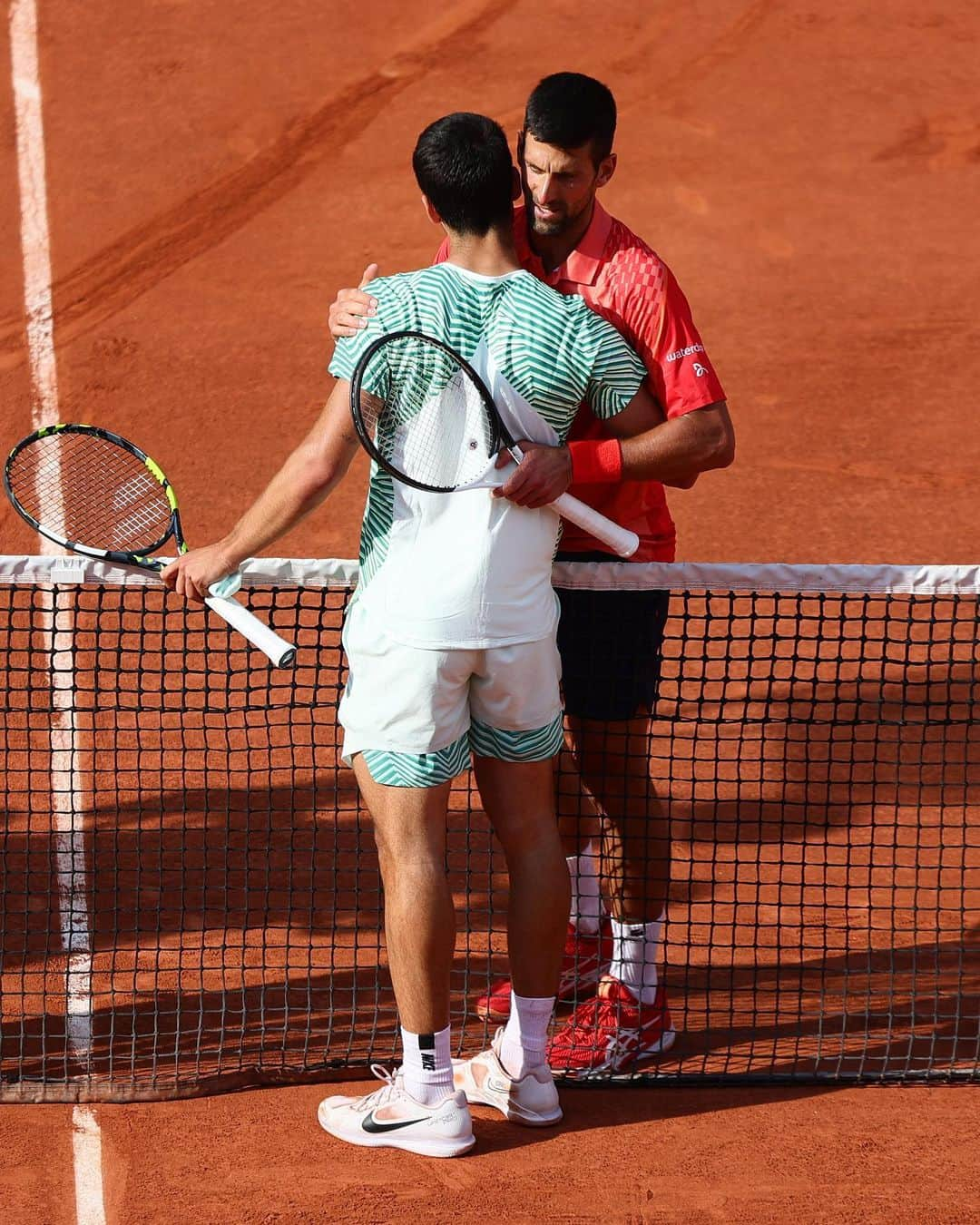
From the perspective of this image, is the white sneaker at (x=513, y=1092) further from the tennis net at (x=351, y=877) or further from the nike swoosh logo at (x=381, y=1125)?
the tennis net at (x=351, y=877)

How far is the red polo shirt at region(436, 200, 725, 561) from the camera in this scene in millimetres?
3746

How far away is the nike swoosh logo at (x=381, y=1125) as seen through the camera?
12.7 ft

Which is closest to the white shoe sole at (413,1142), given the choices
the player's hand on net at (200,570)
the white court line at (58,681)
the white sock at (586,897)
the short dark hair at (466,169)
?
the white court line at (58,681)

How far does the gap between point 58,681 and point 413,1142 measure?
3.04 meters

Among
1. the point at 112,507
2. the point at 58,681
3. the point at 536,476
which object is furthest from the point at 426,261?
the point at 536,476

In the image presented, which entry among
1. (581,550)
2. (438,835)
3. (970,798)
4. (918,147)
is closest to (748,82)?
(918,147)

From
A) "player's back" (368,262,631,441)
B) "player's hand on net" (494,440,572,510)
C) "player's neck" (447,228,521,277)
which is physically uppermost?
"player's neck" (447,228,521,277)

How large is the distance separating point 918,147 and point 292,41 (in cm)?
467

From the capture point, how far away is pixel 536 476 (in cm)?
348

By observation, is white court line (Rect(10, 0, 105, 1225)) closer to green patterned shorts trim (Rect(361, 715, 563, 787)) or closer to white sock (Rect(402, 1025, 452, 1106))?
white sock (Rect(402, 1025, 452, 1106))

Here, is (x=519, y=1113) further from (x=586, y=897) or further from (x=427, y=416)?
(x=427, y=416)

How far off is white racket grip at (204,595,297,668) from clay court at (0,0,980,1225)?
1.03 meters

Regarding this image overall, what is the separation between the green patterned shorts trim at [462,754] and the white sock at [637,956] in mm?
830

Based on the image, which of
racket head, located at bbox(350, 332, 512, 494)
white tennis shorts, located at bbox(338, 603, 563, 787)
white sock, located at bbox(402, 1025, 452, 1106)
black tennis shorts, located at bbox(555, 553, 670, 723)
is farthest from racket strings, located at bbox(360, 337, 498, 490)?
white sock, located at bbox(402, 1025, 452, 1106)
